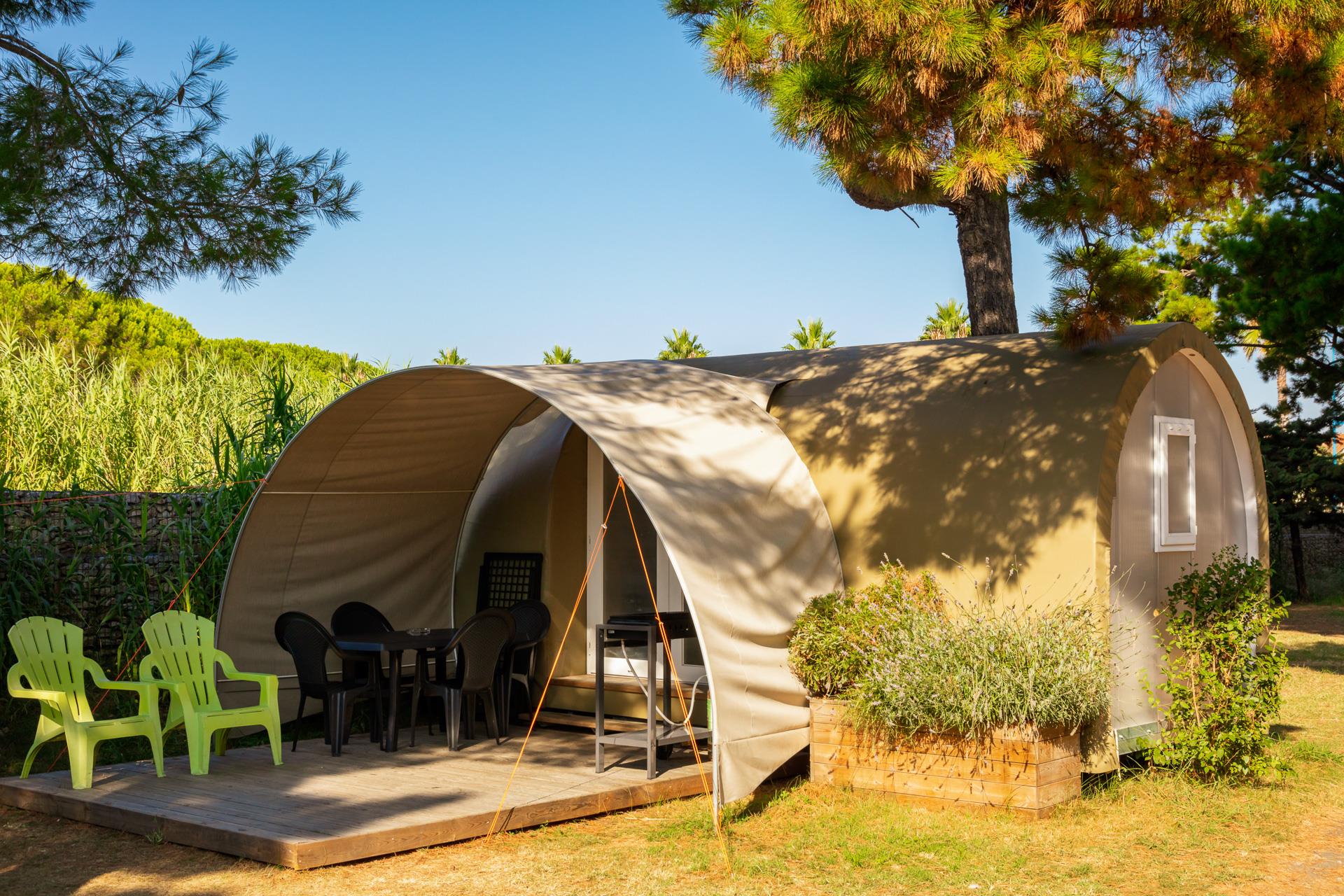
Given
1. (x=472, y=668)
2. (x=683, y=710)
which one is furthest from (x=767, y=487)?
(x=472, y=668)

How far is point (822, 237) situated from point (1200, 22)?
7323 millimetres

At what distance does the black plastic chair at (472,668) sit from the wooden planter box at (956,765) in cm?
197

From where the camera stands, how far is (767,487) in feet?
23.2

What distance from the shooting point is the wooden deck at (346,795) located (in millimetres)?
5355

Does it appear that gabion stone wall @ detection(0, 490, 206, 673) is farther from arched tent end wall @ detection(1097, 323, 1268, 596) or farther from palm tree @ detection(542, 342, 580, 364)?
palm tree @ detection(542, 342, 580, 364)

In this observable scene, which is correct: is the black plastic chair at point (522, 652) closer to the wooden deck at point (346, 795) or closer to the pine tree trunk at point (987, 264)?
the wooden deck at point (346, 795)

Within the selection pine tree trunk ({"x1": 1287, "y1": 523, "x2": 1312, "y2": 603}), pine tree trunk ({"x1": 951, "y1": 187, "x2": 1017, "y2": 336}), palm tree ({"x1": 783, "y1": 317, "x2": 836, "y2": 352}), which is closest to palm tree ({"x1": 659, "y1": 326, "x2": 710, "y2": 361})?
palm tree ({"x1": 783, "y1": 317, "x2": 836, "y2": 352})

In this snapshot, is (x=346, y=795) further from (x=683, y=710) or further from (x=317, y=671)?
(x=683, y=710)

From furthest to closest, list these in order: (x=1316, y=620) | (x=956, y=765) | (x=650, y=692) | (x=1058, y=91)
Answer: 1. (x=1316, y=620)
2. (x=650, y=692)
3. (x=956, y=765)
4. (x=1058, y=91)

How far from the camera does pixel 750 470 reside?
23.3 ft

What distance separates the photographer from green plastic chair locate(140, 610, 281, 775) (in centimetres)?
661

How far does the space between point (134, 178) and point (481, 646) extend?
351cm

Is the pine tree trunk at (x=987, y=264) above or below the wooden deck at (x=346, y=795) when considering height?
above

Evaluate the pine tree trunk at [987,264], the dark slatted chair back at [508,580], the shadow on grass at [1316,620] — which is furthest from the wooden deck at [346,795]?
the shadow on grass at [1316,620]
